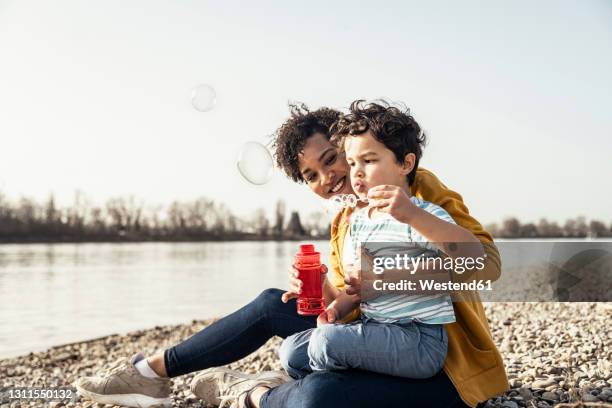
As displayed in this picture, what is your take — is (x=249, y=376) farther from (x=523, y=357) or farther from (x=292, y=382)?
(x=523, y=357)

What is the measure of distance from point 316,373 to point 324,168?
1.13 m

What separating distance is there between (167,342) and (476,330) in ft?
18.8

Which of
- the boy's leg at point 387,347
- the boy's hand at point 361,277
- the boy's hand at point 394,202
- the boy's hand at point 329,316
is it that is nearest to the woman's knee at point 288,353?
the boy's hand at point 329,316

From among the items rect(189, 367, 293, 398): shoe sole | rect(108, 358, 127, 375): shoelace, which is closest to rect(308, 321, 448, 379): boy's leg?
rect(189, 367, 293, 398): shoe sole

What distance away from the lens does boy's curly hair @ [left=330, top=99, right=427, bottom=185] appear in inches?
93.4

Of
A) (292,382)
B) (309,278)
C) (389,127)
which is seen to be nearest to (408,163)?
(389,127)

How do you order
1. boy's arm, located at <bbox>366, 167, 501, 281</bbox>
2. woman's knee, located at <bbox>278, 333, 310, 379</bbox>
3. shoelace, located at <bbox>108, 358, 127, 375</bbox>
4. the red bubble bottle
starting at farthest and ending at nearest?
shoelace, located at <bbox>108, 358, 127, 375</bbox> → woman's knee, located at <bbox>278, 333, 310, 379</bbox> → the red bubble bottle → boy's arm, located at <bbox>366, 167, 501, 281</bbox>

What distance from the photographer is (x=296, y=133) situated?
10.8 ft

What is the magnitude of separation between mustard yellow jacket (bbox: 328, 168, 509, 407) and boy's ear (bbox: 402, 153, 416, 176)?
0.13 meters

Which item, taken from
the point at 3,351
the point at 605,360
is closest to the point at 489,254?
the point at 605,360

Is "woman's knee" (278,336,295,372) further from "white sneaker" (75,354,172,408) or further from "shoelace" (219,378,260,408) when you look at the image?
"white sneaker" (75,354,172,408)

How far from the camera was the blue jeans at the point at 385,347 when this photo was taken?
2.24 m

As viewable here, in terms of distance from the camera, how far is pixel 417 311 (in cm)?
227

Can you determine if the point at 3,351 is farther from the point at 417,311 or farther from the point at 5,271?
the point at 5,271
